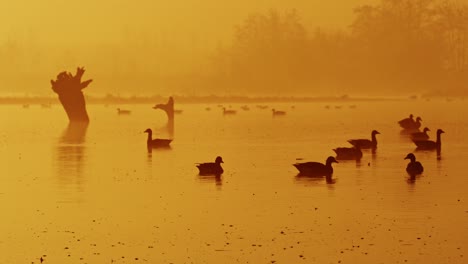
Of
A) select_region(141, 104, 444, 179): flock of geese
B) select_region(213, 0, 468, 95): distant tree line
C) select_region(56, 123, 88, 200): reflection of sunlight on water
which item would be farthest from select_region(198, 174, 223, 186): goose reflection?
select_region(213, 0, 468, 95): distant tree line

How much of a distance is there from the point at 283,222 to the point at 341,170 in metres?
10.6

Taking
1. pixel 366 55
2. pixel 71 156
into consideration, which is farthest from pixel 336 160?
pixel 366 55

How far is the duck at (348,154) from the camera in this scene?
1378 inches

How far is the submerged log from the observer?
219ft

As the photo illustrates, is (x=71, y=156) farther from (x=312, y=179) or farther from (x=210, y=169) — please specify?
(x=312, y=179)

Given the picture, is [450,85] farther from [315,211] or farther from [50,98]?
[315,211]

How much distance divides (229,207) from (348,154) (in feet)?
40.4

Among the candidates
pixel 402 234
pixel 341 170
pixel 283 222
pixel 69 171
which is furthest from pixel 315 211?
pixel 69 171

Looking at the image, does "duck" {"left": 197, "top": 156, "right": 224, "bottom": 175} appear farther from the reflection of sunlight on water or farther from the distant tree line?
the distant tree line

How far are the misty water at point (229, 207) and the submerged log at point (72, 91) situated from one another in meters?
24.2

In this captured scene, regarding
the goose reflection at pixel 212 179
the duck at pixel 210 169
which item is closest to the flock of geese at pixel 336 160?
the duck at pixel 210 169

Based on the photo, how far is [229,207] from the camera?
23.5 meters

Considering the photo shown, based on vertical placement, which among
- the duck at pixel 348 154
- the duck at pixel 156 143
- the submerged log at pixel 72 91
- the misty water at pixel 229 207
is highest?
the submerged log at pixel 72 91

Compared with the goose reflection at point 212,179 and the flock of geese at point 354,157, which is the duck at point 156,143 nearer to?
the flock of geese at point 354,157
